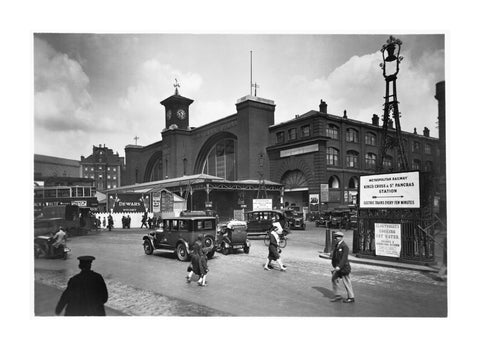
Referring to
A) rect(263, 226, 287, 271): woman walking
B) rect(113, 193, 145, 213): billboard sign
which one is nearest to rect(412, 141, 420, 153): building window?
rect(263, 226, 287, 271): woman walking

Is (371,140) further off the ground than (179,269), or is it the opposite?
(371,140)

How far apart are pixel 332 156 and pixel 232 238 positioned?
43.7 ft

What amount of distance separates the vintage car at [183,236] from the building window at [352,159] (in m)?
10.9

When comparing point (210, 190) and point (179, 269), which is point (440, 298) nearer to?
point (179, 269)

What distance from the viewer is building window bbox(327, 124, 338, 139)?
860 inches

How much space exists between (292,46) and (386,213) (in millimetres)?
6264

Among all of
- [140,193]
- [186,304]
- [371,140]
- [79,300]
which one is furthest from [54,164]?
[371,140]

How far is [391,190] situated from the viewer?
10836mm

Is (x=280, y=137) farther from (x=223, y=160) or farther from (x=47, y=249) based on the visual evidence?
(x=47, y=249)

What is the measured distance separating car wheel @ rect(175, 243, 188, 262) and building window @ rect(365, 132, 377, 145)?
42.0 ft

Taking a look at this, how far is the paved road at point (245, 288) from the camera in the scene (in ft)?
24.4

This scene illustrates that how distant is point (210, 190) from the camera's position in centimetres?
1875

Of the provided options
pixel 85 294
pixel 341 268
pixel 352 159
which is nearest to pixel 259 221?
pixel 352 159

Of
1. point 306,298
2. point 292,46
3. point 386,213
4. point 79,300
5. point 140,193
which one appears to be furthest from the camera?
point 140,193
